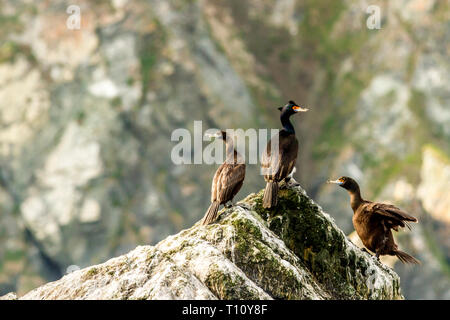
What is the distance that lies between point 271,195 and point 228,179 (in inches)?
63.8

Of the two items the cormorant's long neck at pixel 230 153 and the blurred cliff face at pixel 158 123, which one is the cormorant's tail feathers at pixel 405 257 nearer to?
the cormorant's long neck at pixel 230 153

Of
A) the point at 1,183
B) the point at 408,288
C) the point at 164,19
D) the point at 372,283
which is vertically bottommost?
the point at 408,288

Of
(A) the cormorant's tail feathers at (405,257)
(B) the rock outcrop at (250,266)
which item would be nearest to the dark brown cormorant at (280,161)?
(B) the rock outcrop at (250,266)

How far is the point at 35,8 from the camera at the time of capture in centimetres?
17988

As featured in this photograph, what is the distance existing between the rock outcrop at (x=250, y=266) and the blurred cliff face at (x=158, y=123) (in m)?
146

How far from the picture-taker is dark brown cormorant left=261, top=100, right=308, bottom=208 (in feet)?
66.9

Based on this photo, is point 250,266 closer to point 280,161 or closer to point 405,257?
point 280,161

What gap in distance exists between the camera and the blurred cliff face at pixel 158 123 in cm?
17112

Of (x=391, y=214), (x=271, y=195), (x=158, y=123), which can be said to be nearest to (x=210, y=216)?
(x=271, y=195)

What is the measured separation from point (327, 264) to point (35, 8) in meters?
171

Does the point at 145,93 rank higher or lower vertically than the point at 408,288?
higher

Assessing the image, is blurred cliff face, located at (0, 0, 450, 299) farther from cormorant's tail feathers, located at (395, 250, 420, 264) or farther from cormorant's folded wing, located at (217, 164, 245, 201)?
cormorant's folded wing, located at (217, 164, 245, 201)
